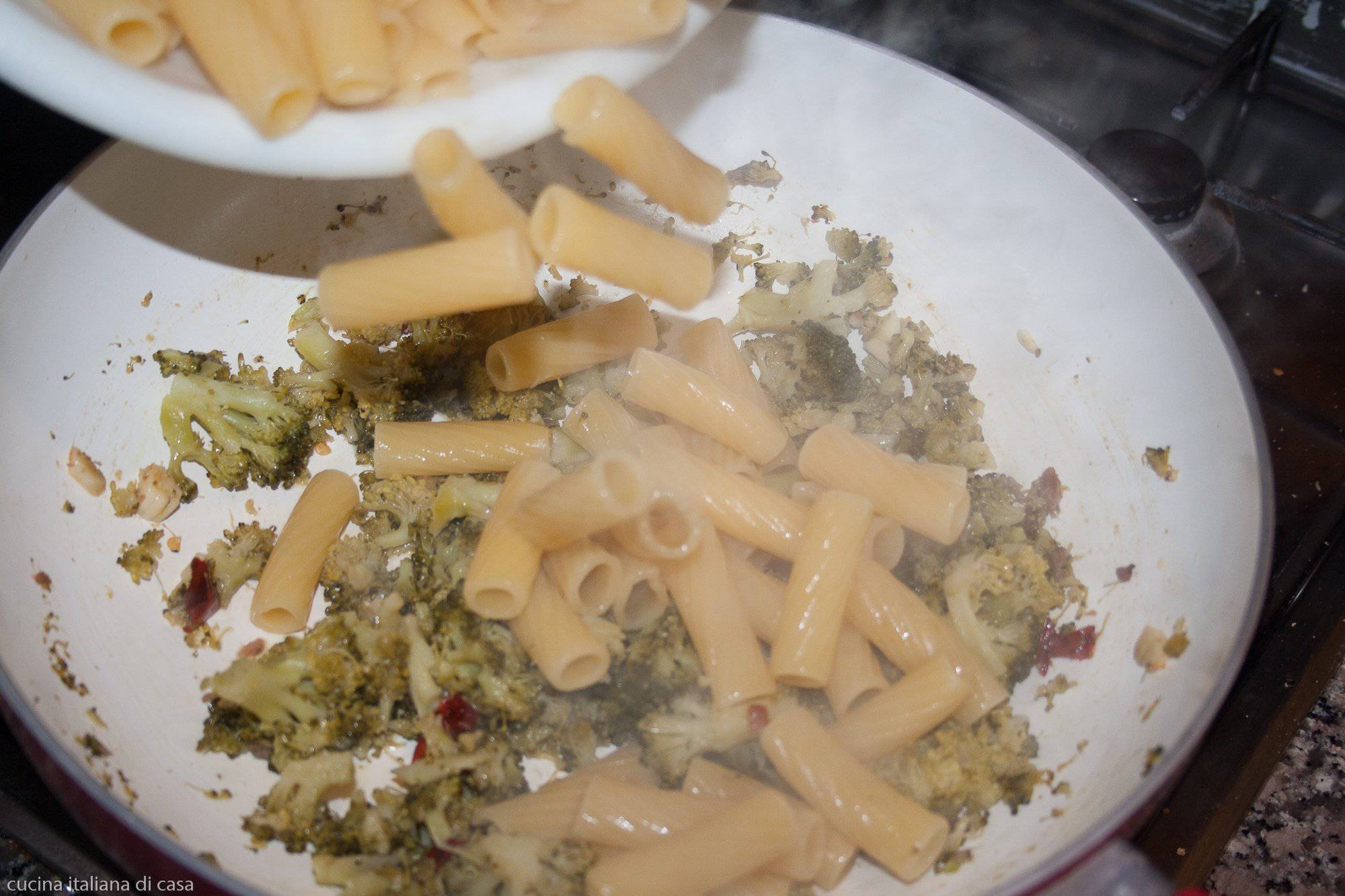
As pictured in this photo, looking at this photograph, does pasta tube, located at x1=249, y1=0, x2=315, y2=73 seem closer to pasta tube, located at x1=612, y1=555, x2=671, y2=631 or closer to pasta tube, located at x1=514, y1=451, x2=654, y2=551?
pasta tube, located at x1=514, y1=451, x2=654, y2=551

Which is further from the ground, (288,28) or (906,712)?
(288,28)

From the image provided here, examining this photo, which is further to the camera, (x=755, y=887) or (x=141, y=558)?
(x=141, y=558)

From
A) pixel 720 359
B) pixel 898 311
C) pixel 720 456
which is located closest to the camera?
pixel 720 456

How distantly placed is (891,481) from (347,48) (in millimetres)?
1414

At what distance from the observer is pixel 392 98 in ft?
5.79

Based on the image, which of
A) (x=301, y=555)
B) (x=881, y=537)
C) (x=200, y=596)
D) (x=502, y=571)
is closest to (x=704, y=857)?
(x=502, y=571)

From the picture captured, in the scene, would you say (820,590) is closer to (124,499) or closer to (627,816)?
(627,816)

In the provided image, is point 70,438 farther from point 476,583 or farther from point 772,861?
point 772,861

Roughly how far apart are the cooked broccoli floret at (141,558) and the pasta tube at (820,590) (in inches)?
56.1

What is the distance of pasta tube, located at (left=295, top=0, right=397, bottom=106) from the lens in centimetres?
166

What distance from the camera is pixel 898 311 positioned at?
8.87ft

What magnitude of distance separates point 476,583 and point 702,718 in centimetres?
56

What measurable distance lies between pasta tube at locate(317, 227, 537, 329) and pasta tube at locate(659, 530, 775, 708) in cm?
72

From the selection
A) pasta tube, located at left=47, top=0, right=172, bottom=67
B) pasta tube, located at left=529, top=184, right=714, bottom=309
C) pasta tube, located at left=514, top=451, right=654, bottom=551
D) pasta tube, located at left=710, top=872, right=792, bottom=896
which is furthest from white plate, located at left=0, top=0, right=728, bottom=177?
pasta tube, located at left=710, top=872, right=792, bottom=896
